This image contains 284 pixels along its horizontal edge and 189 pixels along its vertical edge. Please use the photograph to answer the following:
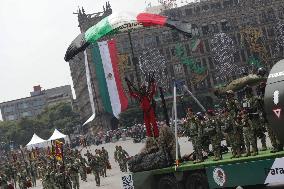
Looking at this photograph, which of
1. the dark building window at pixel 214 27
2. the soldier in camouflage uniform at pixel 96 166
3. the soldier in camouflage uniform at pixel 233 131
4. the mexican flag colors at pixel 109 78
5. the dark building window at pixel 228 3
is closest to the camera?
the soldier in camouflage uniform at pixel 233 131

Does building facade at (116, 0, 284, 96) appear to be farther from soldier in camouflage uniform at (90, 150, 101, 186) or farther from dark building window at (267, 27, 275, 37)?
soldier in camouflage uniform at (90, 150, 101, 186)

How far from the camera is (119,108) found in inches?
882

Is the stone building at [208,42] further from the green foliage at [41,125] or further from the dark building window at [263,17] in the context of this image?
the green foliage at [41,125]

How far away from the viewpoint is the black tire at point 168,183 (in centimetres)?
1581

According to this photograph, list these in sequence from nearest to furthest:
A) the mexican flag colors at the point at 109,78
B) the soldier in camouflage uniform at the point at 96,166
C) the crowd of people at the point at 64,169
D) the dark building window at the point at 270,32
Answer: the crowd of people at the point at 64,169 → the mexican flag colors at the point at 109,78 → the soldier in camouflage uniform at the point at 96,166 → the dark building window at the point at 270,32

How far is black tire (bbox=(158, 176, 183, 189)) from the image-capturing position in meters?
15.8

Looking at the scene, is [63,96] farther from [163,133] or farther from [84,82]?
[163,133]

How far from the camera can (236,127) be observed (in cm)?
1511

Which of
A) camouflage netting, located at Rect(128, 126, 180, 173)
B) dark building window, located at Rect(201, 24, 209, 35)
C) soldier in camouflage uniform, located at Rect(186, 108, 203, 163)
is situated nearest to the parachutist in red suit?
camouflage netting, located at Rect(128, 126, 180, 173)

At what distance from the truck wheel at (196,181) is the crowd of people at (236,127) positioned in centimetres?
71

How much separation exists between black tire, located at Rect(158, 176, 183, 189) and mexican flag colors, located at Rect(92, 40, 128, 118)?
6615mm

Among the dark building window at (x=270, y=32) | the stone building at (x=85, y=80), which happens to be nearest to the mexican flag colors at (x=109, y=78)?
the stone building at (x=85, y=80)

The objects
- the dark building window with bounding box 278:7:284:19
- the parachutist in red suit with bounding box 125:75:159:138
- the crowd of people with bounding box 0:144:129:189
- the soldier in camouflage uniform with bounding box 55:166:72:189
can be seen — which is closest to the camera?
the parachutist in red suit with bounding box 125:75:159:138

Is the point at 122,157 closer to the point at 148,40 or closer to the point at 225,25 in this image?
the point at 148,40
